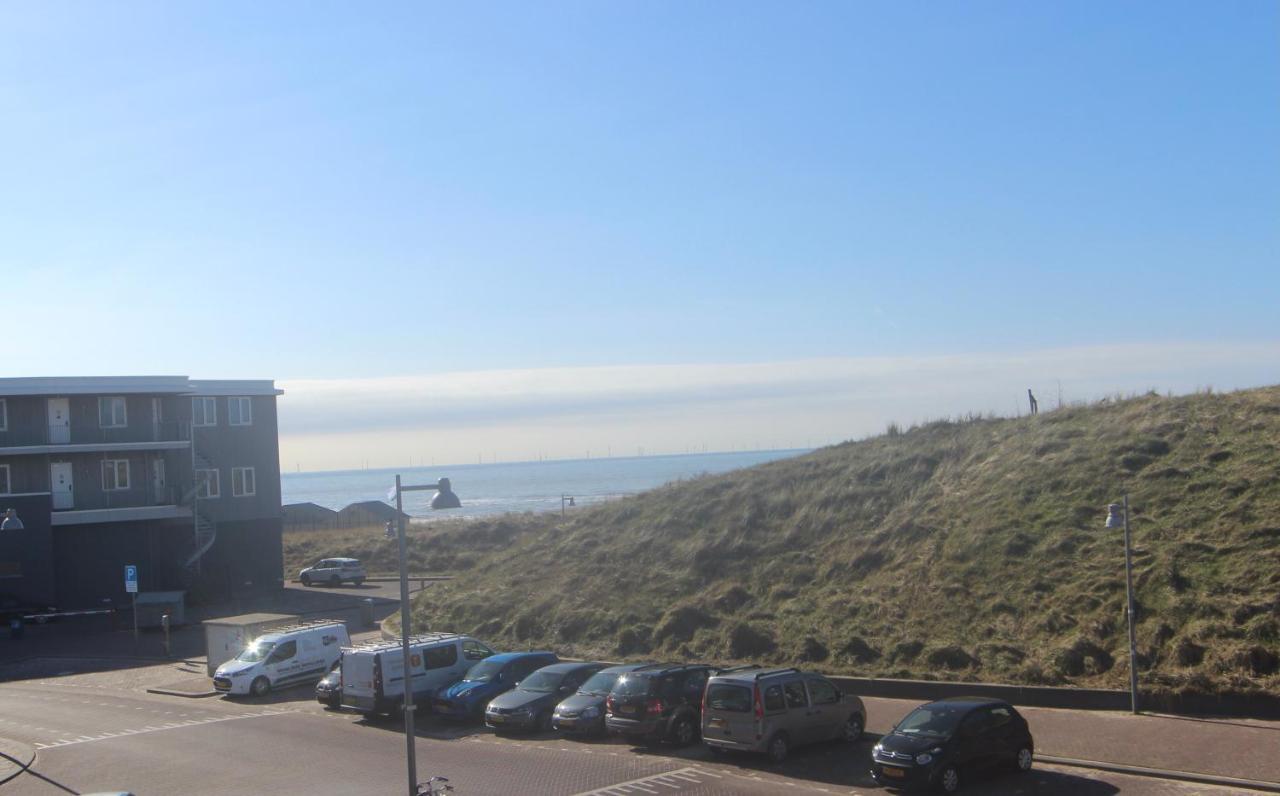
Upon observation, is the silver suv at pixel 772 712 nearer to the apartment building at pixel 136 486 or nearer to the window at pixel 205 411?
the apartment building at pixel 136 486

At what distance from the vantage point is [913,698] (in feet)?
74.6

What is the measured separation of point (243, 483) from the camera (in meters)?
56.4

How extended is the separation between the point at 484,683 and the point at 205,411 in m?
36.4

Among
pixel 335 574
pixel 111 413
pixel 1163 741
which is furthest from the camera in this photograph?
pixel 335 574

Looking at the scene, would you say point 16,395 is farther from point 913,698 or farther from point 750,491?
point 913,698

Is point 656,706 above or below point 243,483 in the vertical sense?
below

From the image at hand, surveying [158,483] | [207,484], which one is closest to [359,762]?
[158,483]

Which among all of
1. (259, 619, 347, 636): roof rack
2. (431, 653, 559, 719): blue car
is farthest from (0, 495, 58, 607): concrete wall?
(431, 653, 559, 719): blue car

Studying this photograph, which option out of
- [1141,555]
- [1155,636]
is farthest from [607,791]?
[1141,555]

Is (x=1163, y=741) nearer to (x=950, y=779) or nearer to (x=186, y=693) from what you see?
(x=950, y=779)

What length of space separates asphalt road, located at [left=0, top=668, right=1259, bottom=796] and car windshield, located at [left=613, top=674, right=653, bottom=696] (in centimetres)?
106

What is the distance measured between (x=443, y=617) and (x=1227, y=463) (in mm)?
23370

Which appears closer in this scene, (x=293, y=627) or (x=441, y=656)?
(x=441, y=656)

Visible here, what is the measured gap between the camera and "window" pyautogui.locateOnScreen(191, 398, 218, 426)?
5475cm
